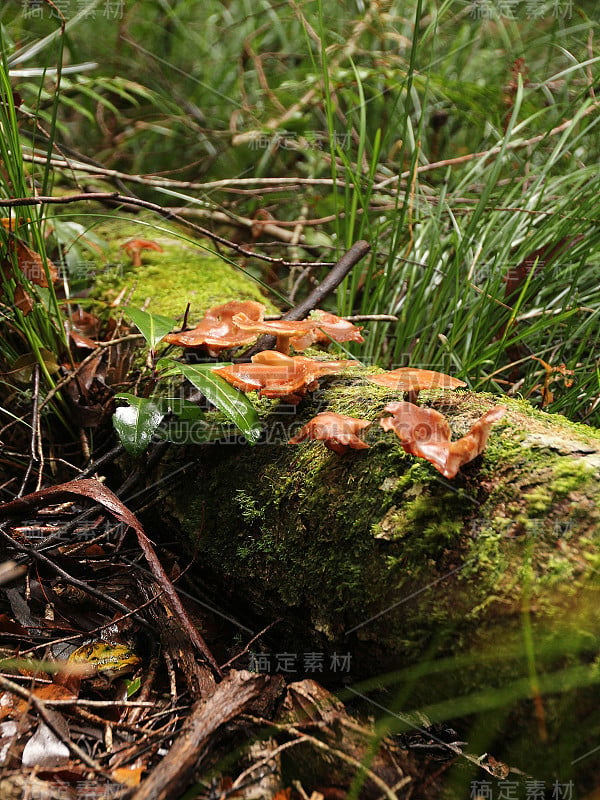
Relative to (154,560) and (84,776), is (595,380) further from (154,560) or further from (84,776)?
(84,776)

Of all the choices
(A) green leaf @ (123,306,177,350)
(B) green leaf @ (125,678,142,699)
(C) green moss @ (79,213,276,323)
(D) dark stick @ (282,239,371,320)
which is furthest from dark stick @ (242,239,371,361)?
(B) green leaf @ (125,678,142,699)

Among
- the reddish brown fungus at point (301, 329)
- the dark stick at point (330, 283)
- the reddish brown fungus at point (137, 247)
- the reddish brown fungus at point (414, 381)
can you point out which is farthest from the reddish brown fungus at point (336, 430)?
the reddish brown fungus at point (137, 247)

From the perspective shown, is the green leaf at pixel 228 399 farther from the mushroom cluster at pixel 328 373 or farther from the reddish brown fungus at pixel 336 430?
the reddish brown fungus at pixel 336 430

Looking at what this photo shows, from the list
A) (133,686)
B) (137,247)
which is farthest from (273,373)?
(137,247)

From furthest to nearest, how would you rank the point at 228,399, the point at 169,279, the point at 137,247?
the point at 137,247 → the point at 169,279 → the point at 228,399

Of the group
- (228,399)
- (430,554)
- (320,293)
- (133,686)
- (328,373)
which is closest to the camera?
(430,554)

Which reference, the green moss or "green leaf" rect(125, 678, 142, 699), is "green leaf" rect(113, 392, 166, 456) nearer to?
"green leaf" rect(125, 678, 142, 699)

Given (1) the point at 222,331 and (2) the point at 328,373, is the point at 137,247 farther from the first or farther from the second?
(2) the point at 328,373

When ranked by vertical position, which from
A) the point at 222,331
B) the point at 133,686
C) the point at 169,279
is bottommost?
the point at 133,686
